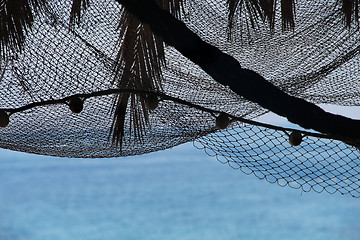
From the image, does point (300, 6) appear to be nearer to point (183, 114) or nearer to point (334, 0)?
point (334, 0)

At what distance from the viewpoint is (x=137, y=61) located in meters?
1.54

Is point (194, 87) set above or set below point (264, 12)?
below

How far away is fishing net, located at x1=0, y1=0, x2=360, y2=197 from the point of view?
1.33 m

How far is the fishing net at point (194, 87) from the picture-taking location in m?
1.33

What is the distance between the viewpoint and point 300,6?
1.52m

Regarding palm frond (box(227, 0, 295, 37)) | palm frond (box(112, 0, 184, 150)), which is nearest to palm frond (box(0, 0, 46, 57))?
palm frond (box(112, 0, 184, 150))

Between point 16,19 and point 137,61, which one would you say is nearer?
point 16,19

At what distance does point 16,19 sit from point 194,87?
0.55m

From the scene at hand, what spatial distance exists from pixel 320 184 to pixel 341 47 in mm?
423

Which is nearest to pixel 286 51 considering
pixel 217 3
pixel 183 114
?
pixel 217 3

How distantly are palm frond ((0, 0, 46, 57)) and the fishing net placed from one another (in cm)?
2

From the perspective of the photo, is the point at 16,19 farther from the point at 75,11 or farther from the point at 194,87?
the point at 194,87

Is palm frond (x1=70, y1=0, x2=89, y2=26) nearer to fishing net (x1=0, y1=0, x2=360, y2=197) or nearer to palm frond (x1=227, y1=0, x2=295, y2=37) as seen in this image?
fishing net (x1=0, y1=0, x2=360, y2=197)

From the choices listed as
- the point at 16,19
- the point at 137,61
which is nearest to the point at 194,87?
the point at 137,61
